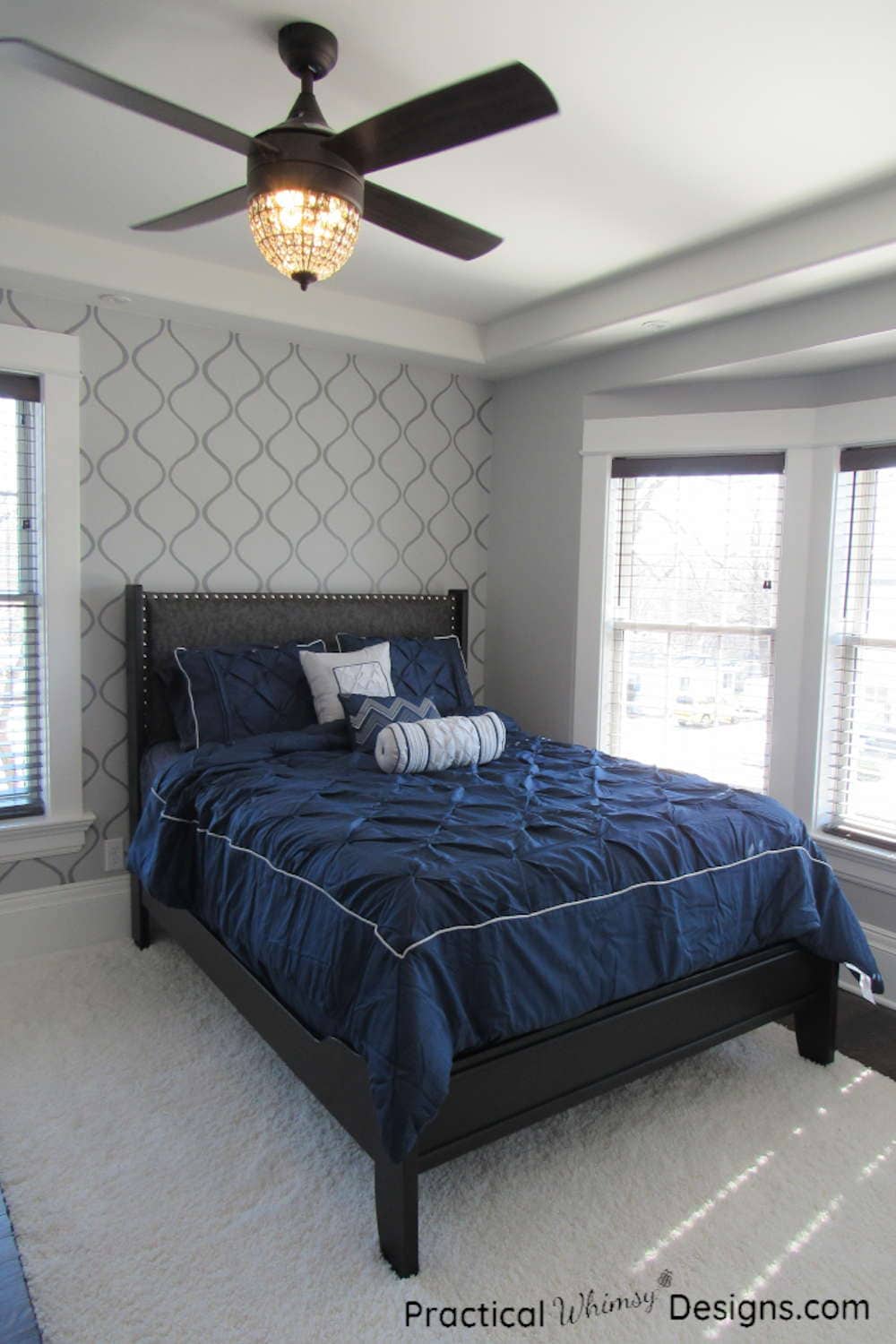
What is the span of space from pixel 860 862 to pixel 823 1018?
32.3 inches

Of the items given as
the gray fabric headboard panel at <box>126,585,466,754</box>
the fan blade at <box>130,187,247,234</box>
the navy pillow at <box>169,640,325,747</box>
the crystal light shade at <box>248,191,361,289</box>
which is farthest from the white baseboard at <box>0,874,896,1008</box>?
the crystal light shade at <box>248,191,361,289</box>

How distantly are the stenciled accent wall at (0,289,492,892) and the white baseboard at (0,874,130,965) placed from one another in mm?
55

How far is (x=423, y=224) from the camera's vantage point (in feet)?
6.81

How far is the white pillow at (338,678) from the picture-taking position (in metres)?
3.40

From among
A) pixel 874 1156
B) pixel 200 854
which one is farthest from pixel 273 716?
pixel 874 1156

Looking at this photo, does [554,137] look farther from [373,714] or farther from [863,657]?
[863,657]

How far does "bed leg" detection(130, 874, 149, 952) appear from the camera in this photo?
133 inches

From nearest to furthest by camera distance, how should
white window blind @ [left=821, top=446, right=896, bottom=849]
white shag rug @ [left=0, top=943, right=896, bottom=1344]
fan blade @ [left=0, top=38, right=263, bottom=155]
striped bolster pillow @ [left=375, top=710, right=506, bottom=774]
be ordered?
fan blade @ [left=0, top=38, right=263, bottom=155]
white shag rug @ [left=0, top=943, right=896, bottom=1344]
striped bolster pillow @ [left=375, top=710, right=506, bottom=774]
white window blind @ [left=821, top=446, right=896, bottom=849]

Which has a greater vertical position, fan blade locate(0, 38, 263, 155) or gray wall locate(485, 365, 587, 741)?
fan blade locate(0, 38, 263, 155)

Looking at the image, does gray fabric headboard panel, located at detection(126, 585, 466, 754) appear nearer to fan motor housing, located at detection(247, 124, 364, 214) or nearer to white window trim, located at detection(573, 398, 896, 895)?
white window trim, located at detection(573, 398, 896, 895)

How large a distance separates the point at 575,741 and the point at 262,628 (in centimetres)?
150

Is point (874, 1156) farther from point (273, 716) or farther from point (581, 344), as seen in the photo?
point (581, 344)

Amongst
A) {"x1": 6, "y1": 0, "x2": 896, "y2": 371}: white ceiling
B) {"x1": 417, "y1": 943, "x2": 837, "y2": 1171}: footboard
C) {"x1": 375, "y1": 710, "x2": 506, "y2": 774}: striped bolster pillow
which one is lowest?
{"x1": 417, "y1": 943, "x2": 837, "y2": 1171}: footboard

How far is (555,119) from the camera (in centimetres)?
222
